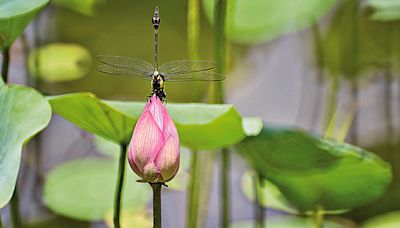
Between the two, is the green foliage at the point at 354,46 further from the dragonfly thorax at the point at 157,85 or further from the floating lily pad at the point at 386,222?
the dragonfly thorax at the point at 157,85

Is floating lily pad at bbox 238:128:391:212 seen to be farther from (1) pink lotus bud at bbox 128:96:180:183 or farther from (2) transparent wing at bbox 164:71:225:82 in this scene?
(1) pink lotus bud at bbox 128:96:180:183

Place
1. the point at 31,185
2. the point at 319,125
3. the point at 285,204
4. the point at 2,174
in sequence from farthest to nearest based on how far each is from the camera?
the point at 319,125 < the point at 31,185 < the point at 285,204 < the point at 2,174

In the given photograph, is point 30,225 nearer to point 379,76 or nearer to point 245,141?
point 245,141

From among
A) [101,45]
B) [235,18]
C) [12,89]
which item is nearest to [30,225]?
[101,45]

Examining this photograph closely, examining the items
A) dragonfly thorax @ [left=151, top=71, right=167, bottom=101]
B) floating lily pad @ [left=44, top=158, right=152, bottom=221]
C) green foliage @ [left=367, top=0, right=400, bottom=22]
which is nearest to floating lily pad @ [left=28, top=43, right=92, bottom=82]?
floating lily pad @ [left=44, top=158, right=152, bottom=221]

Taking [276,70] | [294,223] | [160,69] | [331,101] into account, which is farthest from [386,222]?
[160,69]
